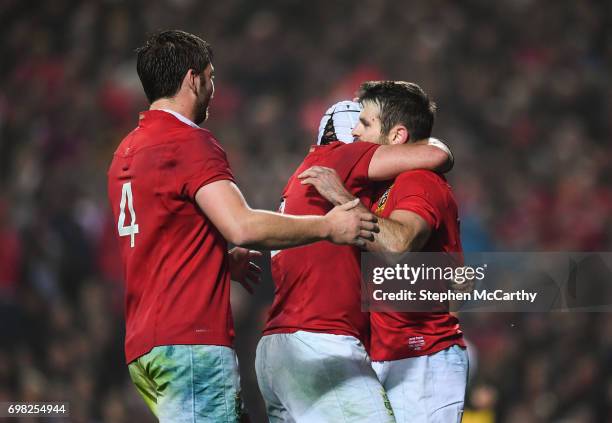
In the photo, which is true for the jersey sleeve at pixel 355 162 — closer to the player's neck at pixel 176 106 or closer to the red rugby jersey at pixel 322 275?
the red rugby jersey at pixel 322 275

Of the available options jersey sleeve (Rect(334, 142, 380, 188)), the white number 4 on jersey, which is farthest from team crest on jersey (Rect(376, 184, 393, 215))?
the white number 4 on jersey

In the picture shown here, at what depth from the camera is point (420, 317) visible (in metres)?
3.82

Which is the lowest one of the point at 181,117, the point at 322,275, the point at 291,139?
the point at 322,275

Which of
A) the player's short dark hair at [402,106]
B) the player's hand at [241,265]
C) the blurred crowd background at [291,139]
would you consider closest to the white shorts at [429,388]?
the player's hand at [241,265]

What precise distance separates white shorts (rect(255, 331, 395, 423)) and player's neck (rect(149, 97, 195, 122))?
93cm

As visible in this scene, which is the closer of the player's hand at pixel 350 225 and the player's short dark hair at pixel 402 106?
the player's hand at pixel 350 225

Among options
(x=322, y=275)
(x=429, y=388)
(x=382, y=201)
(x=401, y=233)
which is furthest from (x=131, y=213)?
(x=429, y=388)

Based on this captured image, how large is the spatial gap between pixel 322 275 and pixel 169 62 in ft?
3.29

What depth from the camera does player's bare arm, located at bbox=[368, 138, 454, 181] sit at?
3598mm

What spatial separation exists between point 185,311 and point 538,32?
814cm

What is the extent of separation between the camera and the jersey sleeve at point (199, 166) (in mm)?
3059

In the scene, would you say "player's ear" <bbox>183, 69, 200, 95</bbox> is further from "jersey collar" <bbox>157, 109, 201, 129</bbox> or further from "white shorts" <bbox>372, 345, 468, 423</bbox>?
"white shorts" <bbox>372, 345, 468, 423</bbox>

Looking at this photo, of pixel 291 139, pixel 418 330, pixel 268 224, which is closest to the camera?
pixel 268 224

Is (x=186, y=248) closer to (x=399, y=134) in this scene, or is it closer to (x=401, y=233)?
(x=401, y=233)
